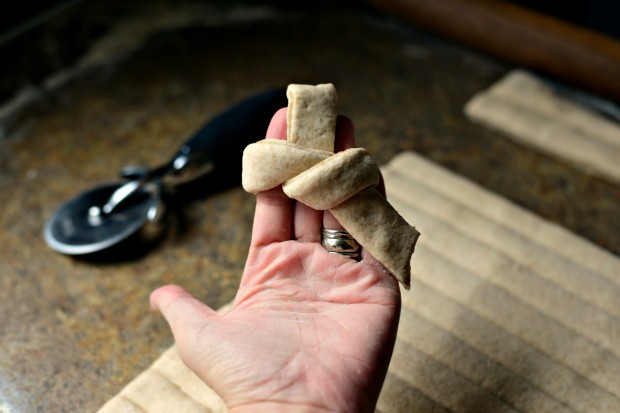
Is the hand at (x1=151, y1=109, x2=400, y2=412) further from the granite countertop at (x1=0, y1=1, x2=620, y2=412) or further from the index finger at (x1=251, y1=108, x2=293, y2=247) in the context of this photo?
the granite countertop at (x1=0, y1=1, x2=620, y2=412)

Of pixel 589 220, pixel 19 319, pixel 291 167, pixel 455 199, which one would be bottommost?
pixel 589 220

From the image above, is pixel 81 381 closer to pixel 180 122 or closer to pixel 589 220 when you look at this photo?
pixel 180 122

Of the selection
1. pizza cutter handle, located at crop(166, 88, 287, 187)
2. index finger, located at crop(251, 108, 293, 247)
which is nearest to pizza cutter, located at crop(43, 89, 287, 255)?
pizza cutter handle, located at crop(166, 88, 287, 187)

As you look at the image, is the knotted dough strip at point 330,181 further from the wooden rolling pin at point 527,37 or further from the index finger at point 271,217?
the wooden rolling pin at point 527,37

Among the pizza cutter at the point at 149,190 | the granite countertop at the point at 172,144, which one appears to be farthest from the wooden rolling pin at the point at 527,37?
the pizza cutter at the point at 149,190

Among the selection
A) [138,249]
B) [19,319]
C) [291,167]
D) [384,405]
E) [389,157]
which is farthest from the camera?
[389,157]

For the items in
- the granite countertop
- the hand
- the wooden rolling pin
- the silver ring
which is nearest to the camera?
the hand

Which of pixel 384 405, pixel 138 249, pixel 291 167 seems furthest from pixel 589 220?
pixel 138 249
